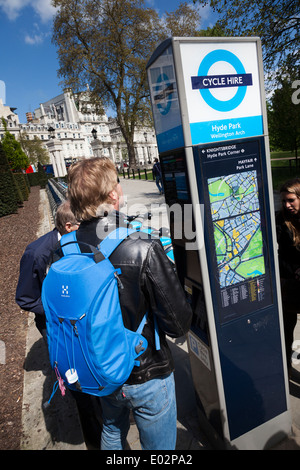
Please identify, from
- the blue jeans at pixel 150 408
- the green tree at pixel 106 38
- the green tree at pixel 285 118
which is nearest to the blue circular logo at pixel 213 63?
the blue jeans at pixel 150 408

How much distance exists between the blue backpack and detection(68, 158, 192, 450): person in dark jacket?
0.21 feet

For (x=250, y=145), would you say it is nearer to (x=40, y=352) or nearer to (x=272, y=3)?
(x=40, y=352)

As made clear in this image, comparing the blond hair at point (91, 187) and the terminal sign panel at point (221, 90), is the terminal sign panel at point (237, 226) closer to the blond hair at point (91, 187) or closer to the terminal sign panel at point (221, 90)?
the terminal sign panel at point (221, 90)

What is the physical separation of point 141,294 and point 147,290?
36mm

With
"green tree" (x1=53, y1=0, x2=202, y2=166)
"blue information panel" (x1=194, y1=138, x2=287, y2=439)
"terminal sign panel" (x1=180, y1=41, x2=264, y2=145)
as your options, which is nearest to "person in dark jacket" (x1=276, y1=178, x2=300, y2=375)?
"blue information panel" (x1=194, y1=138, x2=287, y2=439)

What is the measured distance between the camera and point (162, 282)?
4.36 ft

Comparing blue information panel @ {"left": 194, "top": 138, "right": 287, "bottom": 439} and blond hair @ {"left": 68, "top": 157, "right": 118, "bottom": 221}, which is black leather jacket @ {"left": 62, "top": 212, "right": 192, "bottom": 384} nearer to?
blond hair @ {"left": 68, "top": 157, "right": 118, "bottom": 221}

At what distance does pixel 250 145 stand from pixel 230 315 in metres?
1.10

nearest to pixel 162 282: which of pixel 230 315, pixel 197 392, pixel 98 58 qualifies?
pixel 230 315

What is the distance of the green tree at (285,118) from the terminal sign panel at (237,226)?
12283 millimetres

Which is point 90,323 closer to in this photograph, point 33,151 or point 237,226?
point 237,226

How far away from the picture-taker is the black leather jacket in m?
1.31

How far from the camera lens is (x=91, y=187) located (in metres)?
1.43

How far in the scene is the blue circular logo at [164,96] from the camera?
1614 mm
